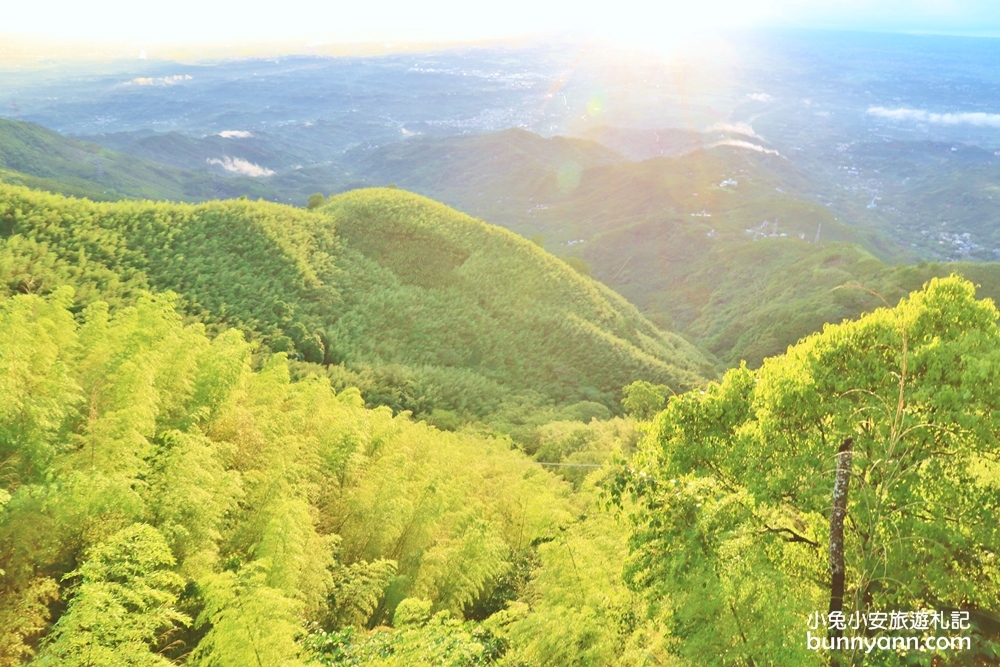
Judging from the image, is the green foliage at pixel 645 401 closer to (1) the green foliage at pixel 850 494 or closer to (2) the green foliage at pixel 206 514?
(2) the green foliage at pixel 206 514

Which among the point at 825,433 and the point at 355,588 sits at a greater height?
the point at 825,433

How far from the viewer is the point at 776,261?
423ft

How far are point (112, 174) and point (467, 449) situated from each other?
7681 inches

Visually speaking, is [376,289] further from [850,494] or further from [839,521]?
[839,521]

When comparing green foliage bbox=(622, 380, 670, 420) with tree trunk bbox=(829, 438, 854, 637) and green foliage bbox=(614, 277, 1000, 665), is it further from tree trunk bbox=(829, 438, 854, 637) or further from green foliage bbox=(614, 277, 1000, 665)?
tree trunk bbox=(829, 438, 854, 637)

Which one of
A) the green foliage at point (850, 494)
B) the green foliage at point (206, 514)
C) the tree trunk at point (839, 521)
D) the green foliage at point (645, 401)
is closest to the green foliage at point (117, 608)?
the green foliage at point (206, 514)

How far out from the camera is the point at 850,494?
8430 mm

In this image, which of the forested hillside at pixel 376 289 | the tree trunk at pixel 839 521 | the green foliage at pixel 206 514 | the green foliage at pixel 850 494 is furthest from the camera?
the forested hillside at pixel 376 289

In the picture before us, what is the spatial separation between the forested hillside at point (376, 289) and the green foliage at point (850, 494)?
1916 centimetres

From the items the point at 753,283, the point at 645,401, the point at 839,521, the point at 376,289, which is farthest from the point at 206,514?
the point at 753,283

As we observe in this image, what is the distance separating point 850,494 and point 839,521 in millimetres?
1701

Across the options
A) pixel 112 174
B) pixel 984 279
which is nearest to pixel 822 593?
pixel 984 279

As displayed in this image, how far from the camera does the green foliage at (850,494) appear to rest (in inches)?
318

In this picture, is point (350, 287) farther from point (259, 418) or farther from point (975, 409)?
point (975, 409)
